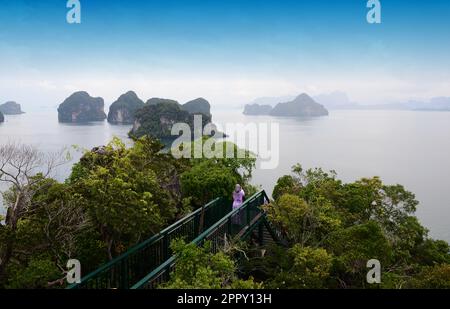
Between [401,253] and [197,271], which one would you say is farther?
[401,253]

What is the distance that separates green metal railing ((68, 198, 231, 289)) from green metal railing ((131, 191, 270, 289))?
65cm

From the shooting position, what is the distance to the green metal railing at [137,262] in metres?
5.97

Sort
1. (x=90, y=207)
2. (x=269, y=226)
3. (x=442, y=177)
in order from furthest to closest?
(x=442, y=177) → (x=269, y=226) → (x=90, y=207)

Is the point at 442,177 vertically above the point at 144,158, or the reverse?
the point at 144,158

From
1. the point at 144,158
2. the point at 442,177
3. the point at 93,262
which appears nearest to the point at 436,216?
the point at 442,177

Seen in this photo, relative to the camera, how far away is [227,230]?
9.36 meters

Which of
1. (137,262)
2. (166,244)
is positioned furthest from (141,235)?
(137,262)

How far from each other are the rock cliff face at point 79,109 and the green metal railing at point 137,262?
17960 centimetres

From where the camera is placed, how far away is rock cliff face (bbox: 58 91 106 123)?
175 m

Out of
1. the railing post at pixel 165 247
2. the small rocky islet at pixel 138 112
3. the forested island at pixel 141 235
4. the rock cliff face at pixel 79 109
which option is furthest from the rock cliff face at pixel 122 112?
the railing post at pixel 165 247
